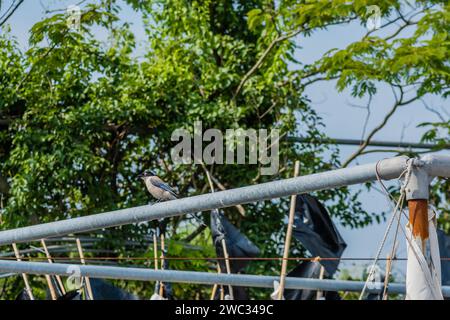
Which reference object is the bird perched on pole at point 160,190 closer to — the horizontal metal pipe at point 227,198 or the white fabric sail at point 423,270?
the horizontal metal pipe at point 227,198

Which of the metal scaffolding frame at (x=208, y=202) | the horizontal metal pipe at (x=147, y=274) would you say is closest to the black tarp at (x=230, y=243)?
the horizontal metal pipe at (x=147, y=274)

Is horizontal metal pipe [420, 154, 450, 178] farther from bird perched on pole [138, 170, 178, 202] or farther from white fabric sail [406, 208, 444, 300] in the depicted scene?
bird perched on pole [138, 170, 178, 202]

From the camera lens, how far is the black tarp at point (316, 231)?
6.80 metres

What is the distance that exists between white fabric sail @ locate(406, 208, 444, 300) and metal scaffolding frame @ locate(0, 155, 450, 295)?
123mm

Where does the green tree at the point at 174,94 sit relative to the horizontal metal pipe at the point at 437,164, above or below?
above

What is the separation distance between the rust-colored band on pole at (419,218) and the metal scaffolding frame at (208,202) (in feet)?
0.07

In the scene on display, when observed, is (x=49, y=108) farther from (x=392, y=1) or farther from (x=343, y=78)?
(x=392, y=1)

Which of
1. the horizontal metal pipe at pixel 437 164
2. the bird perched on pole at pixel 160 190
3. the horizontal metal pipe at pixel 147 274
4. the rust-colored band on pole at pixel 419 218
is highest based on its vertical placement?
the bird perched on pole at pixel 160 190

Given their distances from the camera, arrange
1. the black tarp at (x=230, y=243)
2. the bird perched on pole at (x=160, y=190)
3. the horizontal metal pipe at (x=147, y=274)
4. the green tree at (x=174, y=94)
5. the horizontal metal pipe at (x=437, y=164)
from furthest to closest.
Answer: the green tree at (x=174, y=94)
the black tarp at (x=230, y=243)
the bird perched on pole at (x=160, y=190)
the horizontal metal pipe at (x=147, y=274)
the horizontal metal pipe at (x=437, y=164)

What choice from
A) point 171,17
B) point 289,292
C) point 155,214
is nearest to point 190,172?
point 171,17

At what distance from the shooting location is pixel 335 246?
6973mm

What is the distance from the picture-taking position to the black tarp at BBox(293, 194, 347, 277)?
6.80m

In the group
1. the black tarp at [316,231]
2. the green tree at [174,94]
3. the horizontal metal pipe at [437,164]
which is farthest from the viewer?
the green tree at [174,94]
